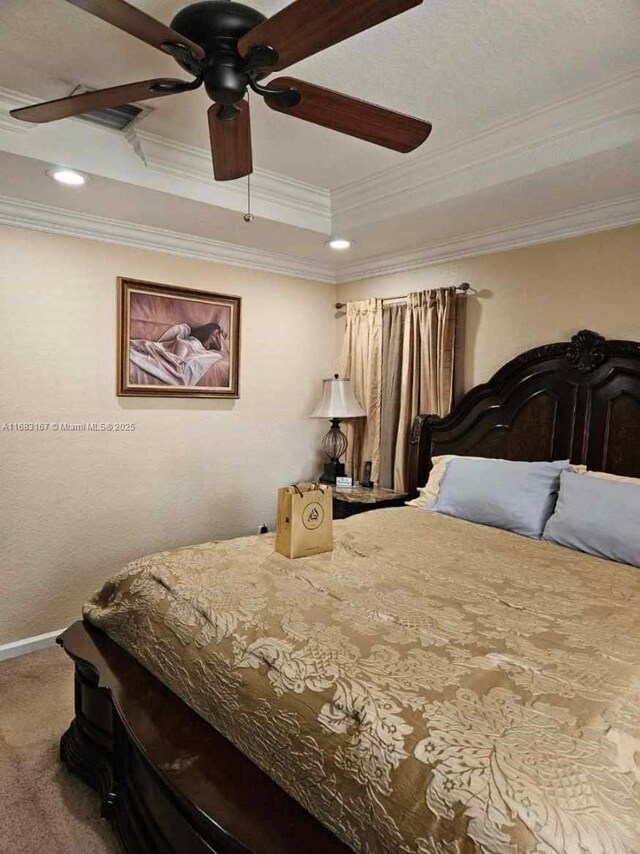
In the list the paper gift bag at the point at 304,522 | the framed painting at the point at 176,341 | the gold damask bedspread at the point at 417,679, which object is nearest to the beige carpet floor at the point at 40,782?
the gold damask bedspread at the point at 417,679

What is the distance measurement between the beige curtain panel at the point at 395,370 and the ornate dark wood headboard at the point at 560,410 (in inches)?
9.7

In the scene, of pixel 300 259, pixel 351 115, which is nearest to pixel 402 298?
pixel 300 259

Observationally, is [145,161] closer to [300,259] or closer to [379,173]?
[379,173]

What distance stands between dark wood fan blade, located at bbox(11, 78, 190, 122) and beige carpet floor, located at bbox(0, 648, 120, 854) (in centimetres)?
234

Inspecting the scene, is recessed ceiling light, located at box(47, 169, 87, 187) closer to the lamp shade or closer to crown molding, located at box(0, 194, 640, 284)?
crown molding, located at box(0, 194, 640, 284)

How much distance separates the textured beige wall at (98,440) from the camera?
288 centimetres

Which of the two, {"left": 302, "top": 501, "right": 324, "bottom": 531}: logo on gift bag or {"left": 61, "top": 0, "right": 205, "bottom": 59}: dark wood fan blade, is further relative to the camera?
{"left": 302, "top": 501, "right": 324, "bottom": 531}: logo on gift bag

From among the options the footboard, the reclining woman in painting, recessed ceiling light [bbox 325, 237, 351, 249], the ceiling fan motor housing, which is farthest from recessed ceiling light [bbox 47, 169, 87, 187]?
the footboard

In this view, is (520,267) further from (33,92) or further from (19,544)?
(19,544)

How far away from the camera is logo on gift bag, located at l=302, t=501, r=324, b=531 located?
7.02 ft

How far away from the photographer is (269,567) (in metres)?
1.97

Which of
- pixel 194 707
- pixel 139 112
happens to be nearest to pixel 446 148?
pixel 139 112

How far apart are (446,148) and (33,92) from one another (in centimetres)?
182

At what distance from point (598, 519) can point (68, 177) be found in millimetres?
2824
